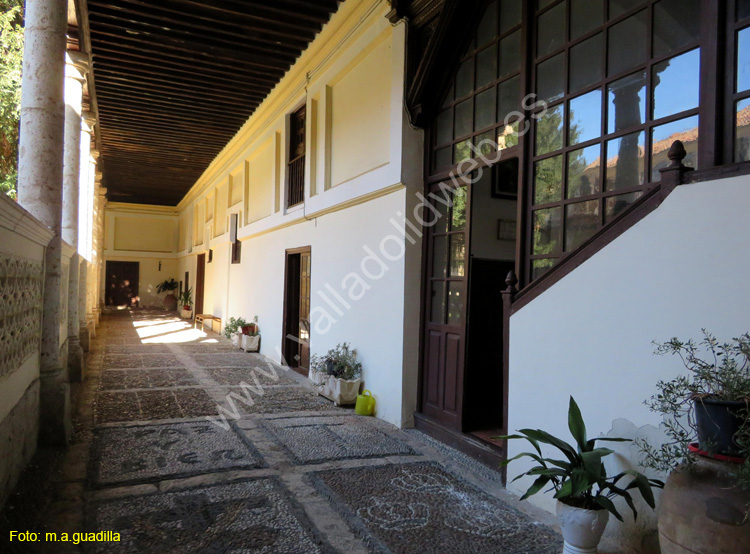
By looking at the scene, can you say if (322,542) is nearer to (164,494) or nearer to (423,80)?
(164,494)

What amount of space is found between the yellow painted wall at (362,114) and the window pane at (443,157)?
710mm

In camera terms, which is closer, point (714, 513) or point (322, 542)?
point (714, 513)

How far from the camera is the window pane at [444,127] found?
515 cm

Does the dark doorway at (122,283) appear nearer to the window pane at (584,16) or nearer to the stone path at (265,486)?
the stone path at (265,486)

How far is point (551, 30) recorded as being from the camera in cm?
391

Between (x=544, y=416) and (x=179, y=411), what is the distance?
386cm

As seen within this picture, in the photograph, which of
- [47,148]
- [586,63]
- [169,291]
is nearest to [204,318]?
[169,291]

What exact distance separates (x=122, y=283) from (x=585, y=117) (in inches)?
940

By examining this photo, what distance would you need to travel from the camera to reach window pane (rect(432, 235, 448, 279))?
5.13 meters

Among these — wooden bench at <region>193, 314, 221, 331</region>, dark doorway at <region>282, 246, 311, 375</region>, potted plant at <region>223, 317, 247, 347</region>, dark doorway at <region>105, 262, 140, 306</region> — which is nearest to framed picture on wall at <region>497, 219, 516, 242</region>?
dark doorway at <region>282, 246, 311, 375</region>

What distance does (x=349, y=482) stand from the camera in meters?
3.81

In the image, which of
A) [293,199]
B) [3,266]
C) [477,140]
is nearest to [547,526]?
[477,140]

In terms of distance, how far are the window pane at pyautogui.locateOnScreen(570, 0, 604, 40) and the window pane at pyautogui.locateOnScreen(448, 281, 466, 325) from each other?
7.22 feet

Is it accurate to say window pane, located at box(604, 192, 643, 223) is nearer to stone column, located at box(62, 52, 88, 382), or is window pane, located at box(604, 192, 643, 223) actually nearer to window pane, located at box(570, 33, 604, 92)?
window pane, located at box(570, 33, 604, 92)
